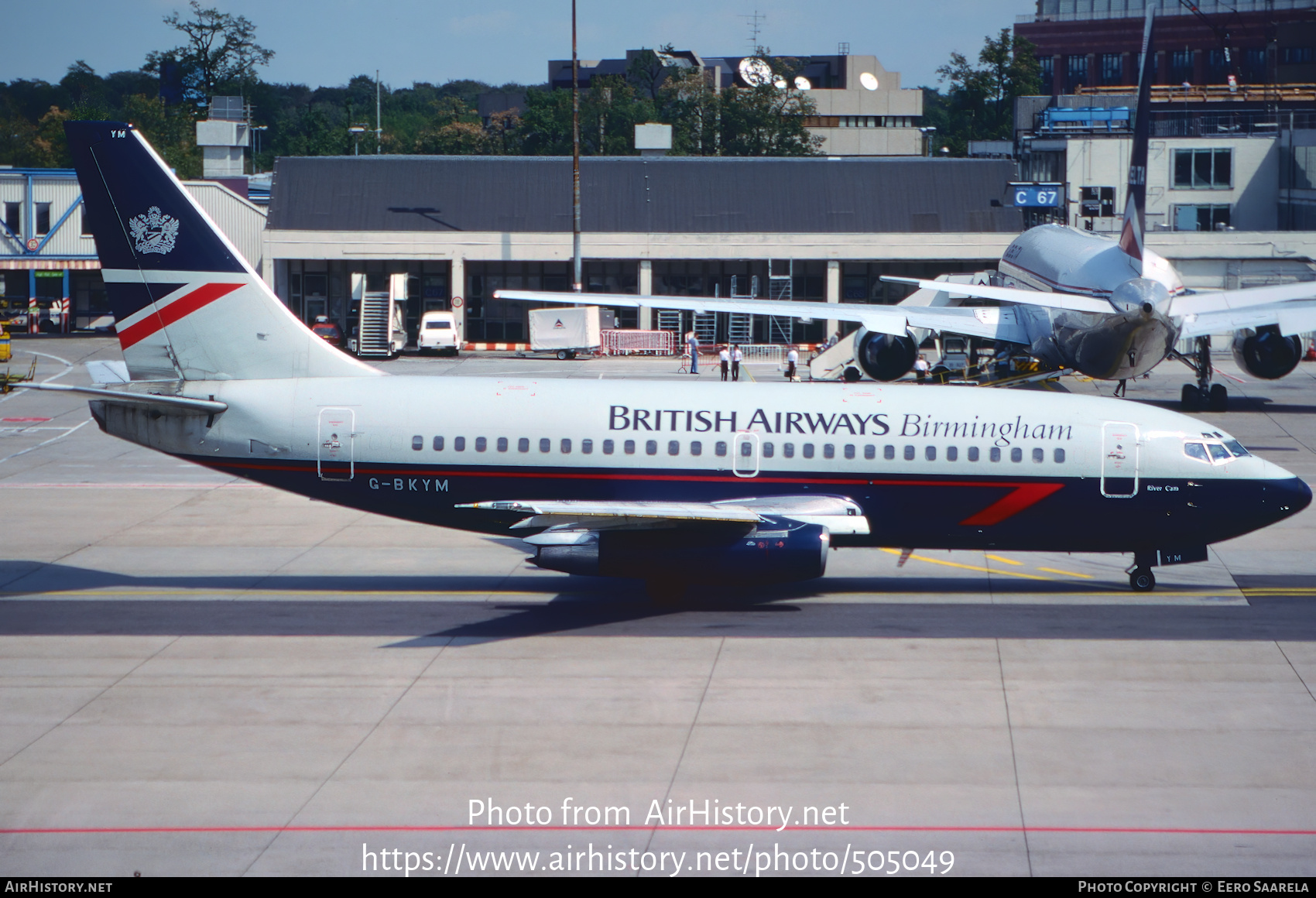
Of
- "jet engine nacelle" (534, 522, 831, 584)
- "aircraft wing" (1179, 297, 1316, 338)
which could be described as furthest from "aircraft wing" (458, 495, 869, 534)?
"aircraft wing" (1179, 297, 1316, 338)

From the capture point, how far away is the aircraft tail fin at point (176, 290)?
24922 millimetres

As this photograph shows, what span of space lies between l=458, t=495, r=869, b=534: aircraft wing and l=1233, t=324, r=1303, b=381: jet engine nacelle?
1248 inches

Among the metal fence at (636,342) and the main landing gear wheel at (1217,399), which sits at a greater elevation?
the metal fence at (636,342)

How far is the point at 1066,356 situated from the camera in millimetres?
45812

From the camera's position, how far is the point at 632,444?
81.9ft

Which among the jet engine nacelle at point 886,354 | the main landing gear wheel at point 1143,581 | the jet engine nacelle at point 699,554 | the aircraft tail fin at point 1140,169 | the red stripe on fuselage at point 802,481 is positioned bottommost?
the main landing gear wheel at point 1143,581

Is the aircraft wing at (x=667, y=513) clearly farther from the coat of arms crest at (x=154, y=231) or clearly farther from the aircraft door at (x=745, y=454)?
the coat of arms crest at (x=154, y=231)

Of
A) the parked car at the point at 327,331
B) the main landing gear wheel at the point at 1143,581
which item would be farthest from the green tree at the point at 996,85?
the main landing gear wheel at the point at 1143,581

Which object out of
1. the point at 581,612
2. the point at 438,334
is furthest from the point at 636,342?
the point at 581,612

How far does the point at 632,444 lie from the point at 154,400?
891 centimetres

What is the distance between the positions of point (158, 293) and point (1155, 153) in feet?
238

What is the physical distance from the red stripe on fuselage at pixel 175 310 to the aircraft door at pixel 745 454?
10.3 metres

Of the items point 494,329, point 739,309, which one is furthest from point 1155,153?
point 739,309

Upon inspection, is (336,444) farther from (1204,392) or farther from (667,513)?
(1204,392)
